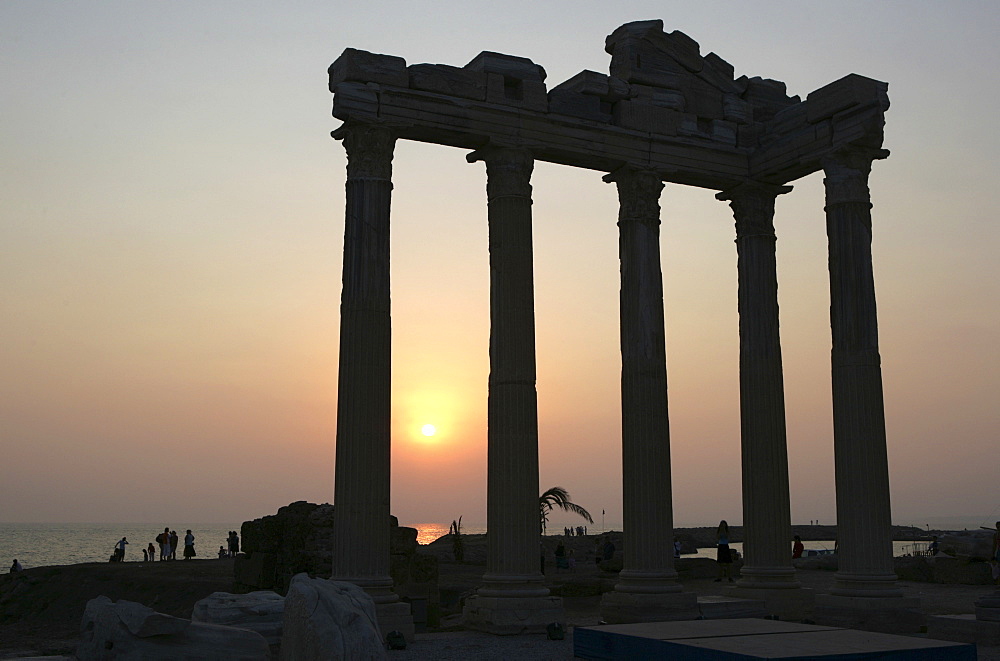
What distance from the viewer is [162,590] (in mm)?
40031

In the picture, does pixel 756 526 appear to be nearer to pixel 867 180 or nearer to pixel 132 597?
pixel 867 180

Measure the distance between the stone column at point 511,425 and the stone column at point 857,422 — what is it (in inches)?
266

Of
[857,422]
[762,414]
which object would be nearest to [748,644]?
[857,422]

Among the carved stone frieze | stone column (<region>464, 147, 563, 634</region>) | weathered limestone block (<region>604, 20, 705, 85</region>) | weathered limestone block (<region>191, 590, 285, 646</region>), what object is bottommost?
weathered limestone block (<region>191, 590, 285, 646</region>)

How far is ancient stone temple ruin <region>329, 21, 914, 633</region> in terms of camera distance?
21.7 meters

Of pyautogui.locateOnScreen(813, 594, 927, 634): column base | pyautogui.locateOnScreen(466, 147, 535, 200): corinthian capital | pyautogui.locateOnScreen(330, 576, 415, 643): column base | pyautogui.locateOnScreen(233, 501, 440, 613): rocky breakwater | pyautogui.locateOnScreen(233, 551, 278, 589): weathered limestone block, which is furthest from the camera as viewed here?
pyautogui.locateOnScreen(233, 551, 278, 589): weathered limestone block

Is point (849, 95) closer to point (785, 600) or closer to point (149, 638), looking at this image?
point (785, 600)

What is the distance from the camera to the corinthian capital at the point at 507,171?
77.6 ft

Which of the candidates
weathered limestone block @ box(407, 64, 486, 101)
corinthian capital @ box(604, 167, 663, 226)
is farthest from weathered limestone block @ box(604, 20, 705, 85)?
weathered limestone block @ box(407, 64, 486, 101)

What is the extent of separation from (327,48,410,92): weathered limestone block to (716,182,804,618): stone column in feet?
32.7

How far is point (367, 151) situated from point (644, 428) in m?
9.03

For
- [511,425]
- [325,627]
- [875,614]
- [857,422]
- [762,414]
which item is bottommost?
[875,614]

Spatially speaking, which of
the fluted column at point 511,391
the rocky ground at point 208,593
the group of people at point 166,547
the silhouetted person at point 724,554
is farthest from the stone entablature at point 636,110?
the group of people at point 166,547

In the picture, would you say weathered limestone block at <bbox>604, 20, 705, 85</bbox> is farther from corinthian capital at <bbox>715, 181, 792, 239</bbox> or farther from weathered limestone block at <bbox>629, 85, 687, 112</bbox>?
corinthian capital at <bbox>715, 181, 792, 239</bbox>
